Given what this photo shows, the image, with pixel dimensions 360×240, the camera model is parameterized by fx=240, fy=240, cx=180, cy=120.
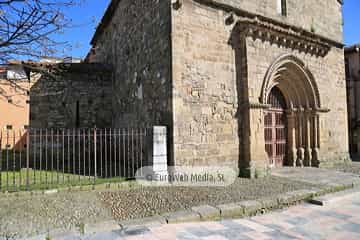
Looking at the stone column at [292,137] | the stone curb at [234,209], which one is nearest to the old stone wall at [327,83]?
the stone column at [292,137]

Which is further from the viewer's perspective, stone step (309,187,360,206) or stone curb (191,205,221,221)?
stone step (309,187,360,206)

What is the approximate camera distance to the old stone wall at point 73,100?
934cm

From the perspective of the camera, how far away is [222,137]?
631cm

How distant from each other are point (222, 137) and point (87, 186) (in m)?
3.44

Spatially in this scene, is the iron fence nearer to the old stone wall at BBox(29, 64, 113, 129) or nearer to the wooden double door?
the old stone wall at BBox(29, 64, 113, 129)

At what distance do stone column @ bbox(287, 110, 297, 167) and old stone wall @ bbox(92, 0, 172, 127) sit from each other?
5.10m

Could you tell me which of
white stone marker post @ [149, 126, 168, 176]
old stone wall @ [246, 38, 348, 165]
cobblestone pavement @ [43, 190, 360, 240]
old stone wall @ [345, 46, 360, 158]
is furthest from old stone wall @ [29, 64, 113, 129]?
old stone wall @ [345, 46, 360, 158]

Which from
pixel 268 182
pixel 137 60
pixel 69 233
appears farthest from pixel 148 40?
pixel 69 233

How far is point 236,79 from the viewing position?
670 cm

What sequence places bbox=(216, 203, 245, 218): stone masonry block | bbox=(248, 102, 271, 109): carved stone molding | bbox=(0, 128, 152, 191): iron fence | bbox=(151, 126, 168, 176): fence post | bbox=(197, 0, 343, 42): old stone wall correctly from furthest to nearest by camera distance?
bbox=(197, 0, 343, 42): old stone wall < bbox=(248, 102, 271, 109): carved stone molding < bbox=(151, 126, 168, 176): fence post < bbox=(0, 128, 152, 191): iron fence < bbox=(216, 203, 245, 218): stone masonry block

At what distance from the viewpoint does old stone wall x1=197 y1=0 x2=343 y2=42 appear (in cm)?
730

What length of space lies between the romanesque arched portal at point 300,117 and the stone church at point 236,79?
0.12ft

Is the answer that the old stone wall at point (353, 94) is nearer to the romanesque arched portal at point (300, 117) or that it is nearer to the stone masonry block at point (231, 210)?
the romanesque arched portal at point (300, 117)

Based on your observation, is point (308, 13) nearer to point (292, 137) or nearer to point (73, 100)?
point (292, 137)
